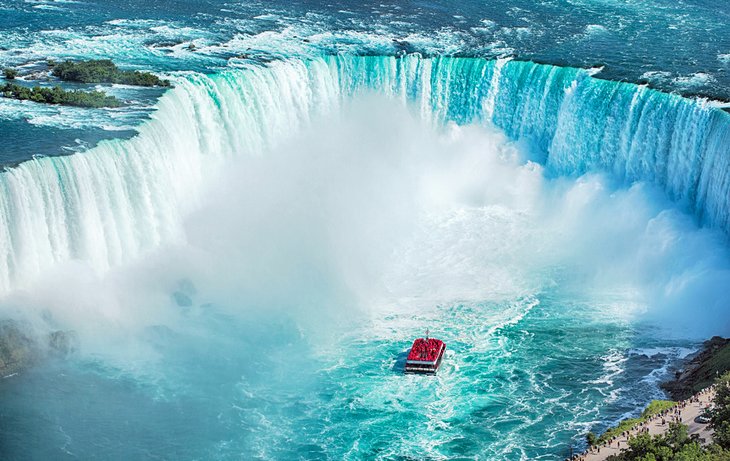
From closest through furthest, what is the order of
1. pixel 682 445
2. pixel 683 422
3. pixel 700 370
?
pixel 682 445, pixel 683 422, pixel 700 370

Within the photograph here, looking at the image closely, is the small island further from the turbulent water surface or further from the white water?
the white water

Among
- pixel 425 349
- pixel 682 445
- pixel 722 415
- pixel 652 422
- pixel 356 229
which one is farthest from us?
Result: pixel 356 229

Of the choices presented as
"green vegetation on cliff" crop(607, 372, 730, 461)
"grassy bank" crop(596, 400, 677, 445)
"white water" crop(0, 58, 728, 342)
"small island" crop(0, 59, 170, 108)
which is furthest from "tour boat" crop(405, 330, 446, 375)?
"small island" crop(0, 59, 170, 108)

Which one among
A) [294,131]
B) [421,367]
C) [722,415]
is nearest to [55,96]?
[294,131]

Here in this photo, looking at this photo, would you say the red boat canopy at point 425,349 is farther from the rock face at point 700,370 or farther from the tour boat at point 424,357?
the rock face at point 700,370

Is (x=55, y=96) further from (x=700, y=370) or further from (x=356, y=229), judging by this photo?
(x=700, y=370)

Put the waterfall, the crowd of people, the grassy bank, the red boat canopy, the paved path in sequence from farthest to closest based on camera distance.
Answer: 1. the waterfall
2. the red boat canopy
3. the grassy bank
4. the crowd of people
5. the paved path

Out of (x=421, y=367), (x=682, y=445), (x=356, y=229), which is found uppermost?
(x=682, y=445)
